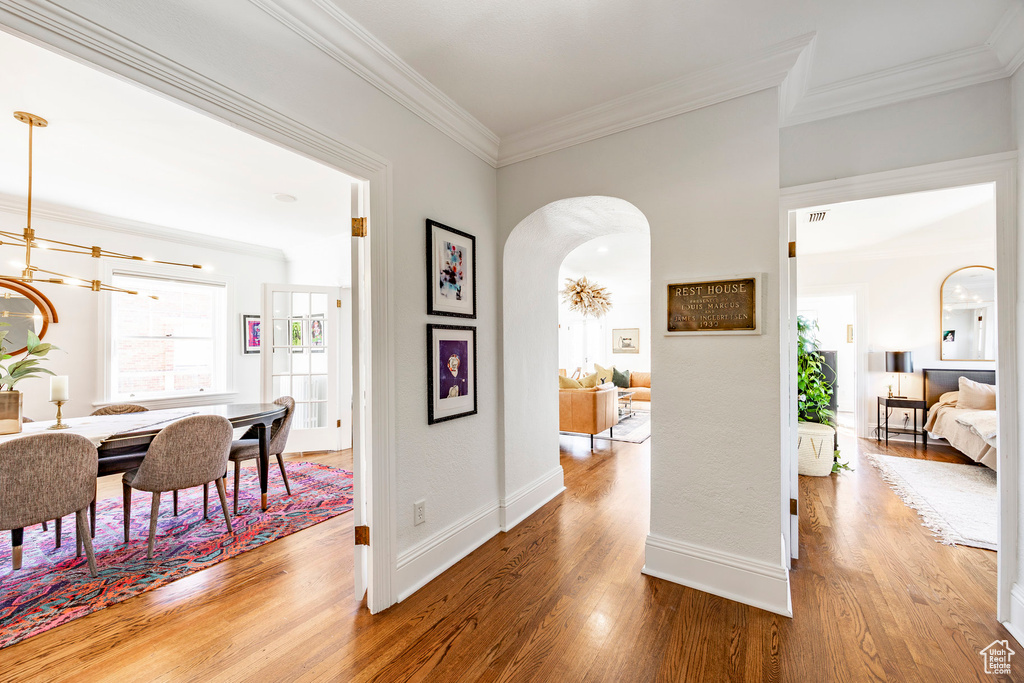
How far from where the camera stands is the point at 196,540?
8.55ft

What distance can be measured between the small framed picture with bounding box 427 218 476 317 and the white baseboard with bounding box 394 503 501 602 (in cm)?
125

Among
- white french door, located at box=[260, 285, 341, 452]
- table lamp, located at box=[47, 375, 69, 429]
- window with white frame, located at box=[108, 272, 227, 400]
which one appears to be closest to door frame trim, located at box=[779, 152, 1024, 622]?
table lamp, located at box=[47, 375, 69, 429]

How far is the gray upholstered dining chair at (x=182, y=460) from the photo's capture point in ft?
7.72

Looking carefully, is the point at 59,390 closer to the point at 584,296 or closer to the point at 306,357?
the point at 306,357

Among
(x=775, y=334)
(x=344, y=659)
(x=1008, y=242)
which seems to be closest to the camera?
(x=344, y=659)

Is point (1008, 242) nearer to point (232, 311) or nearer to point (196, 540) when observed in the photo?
point (196, 540)

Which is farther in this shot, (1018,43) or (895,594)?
(895,594)

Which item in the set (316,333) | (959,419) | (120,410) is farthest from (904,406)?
(120,410)

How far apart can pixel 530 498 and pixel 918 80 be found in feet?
10.5

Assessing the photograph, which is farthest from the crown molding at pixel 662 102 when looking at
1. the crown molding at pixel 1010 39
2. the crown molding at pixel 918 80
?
the crown molding at pixel 1010 39

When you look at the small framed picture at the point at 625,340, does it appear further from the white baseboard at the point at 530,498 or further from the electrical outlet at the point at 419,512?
the electrical outlet at the point at 419,512

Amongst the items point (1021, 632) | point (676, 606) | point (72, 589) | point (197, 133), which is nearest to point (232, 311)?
point (197, 133)

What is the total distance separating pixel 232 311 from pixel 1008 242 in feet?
21.8

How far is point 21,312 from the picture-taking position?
12.1 feet
